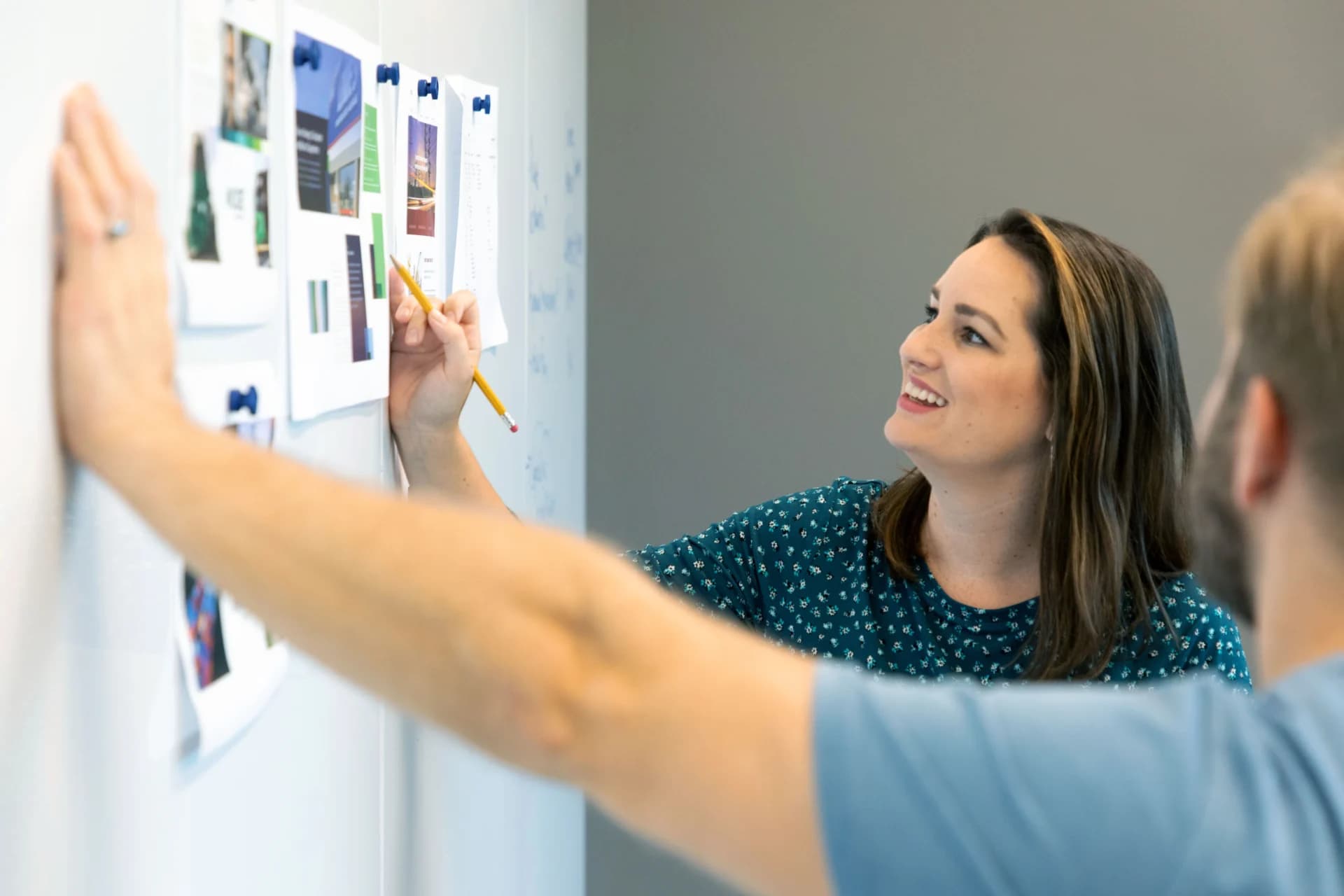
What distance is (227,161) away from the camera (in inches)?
35.4

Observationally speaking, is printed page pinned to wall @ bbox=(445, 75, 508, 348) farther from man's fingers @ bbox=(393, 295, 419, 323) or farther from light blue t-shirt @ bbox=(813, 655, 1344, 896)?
light blue t-shirt @ bbox=(813, 655, 1344, 896)

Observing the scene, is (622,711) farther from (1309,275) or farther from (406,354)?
(406,354)

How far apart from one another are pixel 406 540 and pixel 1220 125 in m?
2.27

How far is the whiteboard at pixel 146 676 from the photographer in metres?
0.68

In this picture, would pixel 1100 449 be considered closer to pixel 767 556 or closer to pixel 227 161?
pixel 767 556

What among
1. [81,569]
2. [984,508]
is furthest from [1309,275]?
[984,508]

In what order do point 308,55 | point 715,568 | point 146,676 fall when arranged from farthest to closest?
1. point 715,568
2. point 308,55
3. point 146,676

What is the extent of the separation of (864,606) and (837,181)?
1.15 meters

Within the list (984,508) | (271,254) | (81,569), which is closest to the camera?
(81,569)

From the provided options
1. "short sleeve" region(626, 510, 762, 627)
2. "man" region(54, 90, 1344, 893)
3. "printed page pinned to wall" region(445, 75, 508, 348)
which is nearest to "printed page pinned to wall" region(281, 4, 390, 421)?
"printed page pinned to wall" region(445, 75, 508, 348)

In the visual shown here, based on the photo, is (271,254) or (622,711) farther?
(271,254)

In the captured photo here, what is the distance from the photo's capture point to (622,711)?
62 cm

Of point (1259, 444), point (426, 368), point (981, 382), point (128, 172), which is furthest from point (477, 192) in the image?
point (1259, 444)

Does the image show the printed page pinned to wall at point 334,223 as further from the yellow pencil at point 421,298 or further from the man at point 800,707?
the man at point 800,707
